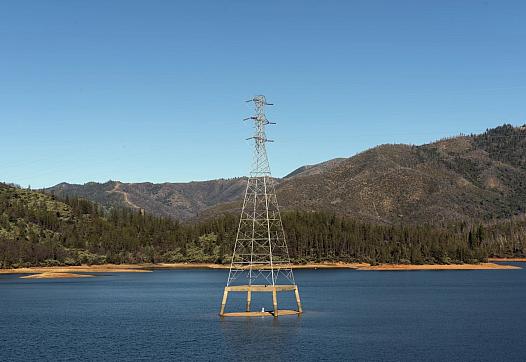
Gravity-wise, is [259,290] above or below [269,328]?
above

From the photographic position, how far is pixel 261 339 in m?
83.9

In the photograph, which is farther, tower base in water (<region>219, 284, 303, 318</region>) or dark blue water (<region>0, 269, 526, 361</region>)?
tower base in water (<region>219, 284, 303, 318</region>)

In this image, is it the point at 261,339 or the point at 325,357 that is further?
the point at 261,339

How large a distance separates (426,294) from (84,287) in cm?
9619

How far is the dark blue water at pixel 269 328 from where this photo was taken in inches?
3063

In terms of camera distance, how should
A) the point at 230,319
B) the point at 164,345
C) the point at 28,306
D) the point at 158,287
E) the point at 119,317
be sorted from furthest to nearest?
the point at 158,287 → the point at 28,306 → the point at 119,317 → the point at 230,319 → the point at 164,345

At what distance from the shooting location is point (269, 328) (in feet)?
302

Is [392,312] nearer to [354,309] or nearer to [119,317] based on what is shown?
[354,309]

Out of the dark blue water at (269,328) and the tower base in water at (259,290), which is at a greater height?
the tower base in water at (259,290)

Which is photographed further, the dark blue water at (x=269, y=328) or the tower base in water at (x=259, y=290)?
the tower base in water at (x=259, y=290)

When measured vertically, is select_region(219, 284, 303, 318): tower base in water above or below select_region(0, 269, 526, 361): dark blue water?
above

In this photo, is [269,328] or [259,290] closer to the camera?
[269,328]

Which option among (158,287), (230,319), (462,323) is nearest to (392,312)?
(462,323)

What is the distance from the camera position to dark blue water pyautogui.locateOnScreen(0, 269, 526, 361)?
77812mm
